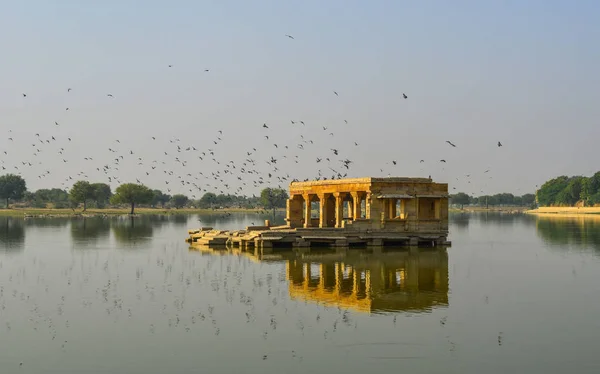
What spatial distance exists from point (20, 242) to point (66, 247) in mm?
11421

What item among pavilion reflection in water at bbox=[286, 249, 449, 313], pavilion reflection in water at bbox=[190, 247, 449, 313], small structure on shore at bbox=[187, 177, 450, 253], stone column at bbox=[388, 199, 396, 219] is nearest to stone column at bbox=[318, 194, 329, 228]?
small structure on shore at bbox=[187, 177, 450, 253]

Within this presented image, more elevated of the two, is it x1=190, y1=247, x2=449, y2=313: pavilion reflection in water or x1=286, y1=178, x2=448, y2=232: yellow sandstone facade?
x1=286, y1=178, x2=448, y2=232: yellow sandstone facade

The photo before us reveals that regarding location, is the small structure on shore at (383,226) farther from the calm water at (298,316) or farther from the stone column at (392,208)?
the calm water at (298,316)

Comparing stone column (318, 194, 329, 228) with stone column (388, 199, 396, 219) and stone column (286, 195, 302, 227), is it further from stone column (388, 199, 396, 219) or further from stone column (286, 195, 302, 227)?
stone column (388, 199, 396, 219)

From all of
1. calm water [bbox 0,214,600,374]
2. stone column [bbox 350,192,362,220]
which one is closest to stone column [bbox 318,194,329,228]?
stone column [bbox 350,192,362,220]

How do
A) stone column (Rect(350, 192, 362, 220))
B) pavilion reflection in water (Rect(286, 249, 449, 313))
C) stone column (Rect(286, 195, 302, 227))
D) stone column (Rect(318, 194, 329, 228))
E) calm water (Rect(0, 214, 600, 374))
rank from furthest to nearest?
1. stone column (Rect(286, 195, 302, 227))
2. stone column (Rect(318, 194, 329, 228))
3. stone column (Rect(350, 192, 362, 220))
4. pavilion reflection in water (Rect(286, 249, 449, 313))
5. calm water (Rect(0, 214, 600, 374))

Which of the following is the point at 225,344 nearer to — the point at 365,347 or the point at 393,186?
the point at 365,347

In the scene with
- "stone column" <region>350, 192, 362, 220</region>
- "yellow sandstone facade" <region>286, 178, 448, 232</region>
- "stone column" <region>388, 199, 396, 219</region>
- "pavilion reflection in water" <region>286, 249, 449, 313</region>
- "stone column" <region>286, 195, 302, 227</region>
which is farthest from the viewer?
"stone column" <region>286, 195, 302, 227</region>

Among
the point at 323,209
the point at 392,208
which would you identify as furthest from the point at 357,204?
the point at 392,208

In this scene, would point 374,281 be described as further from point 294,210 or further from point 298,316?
point 294,210

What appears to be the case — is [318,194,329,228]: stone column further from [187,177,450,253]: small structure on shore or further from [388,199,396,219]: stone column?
[388,199,396,219]: stone column

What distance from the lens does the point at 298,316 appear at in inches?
1252

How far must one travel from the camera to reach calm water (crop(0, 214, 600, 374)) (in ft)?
80.3

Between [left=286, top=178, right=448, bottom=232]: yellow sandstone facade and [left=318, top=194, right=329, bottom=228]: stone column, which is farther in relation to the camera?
[left=318, top=194, right=329, bottom=228]: stone column
